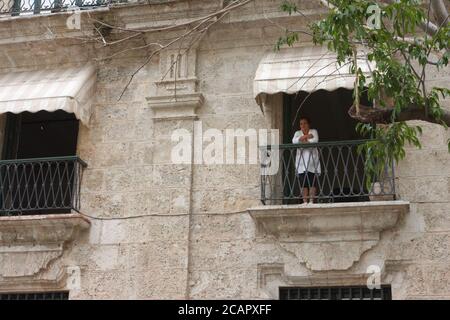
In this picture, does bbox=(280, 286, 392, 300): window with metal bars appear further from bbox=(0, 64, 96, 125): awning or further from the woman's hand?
bbox=(0, 64, 96, 125): awning

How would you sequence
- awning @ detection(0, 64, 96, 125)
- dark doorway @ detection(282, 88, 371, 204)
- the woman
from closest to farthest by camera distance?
the woman, dark doorway @ detection(282, 88, 371, 204), awning @ detection(0, 64, 96, 125)

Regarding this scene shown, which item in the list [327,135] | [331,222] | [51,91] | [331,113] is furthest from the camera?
[327,135]

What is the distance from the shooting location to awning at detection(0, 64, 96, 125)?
9539mm

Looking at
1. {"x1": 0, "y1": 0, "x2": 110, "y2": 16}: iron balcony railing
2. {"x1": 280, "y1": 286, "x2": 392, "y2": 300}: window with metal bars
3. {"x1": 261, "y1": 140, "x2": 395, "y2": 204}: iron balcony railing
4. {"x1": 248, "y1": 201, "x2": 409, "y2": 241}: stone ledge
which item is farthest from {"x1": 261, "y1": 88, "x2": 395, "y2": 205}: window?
{"x1": 0, "y1": 0, "x2": 110, "y2": 16}: iron balcony railing

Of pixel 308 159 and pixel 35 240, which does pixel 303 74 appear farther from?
pixel 35 240

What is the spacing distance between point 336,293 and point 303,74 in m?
2.63

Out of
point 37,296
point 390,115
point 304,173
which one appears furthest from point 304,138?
point 37,296

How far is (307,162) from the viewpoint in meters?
9.20

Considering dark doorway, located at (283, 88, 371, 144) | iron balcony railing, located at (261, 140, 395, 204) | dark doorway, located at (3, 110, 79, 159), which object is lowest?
iron balcony railing, located at (261, 140, 395, 204)

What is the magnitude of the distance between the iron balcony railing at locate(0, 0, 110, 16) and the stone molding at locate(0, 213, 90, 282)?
3140mm

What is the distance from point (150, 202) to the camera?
9375 mm

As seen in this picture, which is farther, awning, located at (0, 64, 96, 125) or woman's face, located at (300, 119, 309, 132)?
awning, located at (0, 64, 96, 125)

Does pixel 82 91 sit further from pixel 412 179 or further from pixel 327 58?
pixel 412 179

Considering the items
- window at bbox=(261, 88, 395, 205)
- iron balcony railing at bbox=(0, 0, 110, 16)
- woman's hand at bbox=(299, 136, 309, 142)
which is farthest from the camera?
iron balcony railing at bbox=(0, 0, 110, 16)
